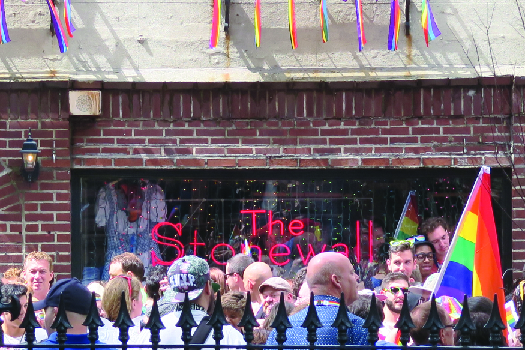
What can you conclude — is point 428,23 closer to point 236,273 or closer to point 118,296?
point 236,273

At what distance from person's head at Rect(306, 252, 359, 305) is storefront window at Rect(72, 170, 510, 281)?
10.4 feet

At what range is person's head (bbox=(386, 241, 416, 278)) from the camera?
6078 mm

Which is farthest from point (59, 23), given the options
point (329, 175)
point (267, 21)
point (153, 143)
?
point (329, 175)

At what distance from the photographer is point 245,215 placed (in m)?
7.16

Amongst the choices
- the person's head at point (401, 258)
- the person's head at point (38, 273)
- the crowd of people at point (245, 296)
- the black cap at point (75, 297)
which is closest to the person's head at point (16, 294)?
the crowd of people at point (245, 296)

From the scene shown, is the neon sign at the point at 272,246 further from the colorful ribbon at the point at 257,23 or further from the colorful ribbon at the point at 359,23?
the colorful ribbon at the point at 359,23

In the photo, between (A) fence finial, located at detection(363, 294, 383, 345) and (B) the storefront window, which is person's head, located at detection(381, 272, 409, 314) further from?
(A) fence finial, located at detection(363, 294, 383, 345)

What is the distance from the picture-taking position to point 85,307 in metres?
3.64

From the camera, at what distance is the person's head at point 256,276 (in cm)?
630

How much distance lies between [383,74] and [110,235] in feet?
9.44

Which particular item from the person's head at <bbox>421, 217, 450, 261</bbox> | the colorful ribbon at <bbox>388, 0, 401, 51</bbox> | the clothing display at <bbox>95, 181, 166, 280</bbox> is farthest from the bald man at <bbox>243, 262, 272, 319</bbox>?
the colorful ribbon at <bbox>388, 0, 401, 51</bbox>

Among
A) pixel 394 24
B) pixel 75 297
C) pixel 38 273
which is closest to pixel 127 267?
pixel 38 273

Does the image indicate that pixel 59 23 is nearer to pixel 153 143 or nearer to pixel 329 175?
pixel 153 143

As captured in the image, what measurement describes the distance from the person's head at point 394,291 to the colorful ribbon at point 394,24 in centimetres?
232
